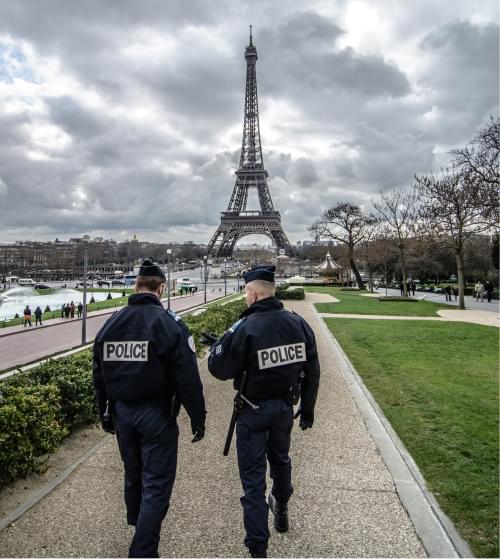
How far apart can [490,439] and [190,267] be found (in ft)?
439

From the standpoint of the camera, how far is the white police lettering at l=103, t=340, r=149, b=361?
123 inches

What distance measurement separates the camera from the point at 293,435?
5.68 m

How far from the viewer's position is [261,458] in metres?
3.31

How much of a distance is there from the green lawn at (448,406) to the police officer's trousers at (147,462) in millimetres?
2590

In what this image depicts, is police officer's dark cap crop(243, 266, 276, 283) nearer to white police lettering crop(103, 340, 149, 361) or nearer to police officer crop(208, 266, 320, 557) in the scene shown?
police officer crop(208, 266, 320, 557)

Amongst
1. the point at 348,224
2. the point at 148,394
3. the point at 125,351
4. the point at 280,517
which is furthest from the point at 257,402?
the point at 348,224

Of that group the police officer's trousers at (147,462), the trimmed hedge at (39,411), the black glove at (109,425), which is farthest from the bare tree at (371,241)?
the police officer's trousers at (147,462)

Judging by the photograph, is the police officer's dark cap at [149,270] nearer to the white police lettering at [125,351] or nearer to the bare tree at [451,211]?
the white police lettering at [125,351]

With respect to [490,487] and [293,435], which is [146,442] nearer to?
[293,435]

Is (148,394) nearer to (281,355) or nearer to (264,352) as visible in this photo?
(264,352)

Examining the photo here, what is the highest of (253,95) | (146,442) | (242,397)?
(253,95)

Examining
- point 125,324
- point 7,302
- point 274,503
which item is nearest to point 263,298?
point 125,324

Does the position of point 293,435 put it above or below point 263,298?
below

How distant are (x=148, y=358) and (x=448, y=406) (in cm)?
596
